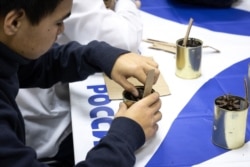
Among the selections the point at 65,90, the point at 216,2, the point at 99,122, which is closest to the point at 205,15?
the point at 216,2

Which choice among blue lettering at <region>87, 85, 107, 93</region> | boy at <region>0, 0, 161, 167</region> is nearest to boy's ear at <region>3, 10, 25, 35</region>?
boy at <region>0, 0, 161, 167</region>

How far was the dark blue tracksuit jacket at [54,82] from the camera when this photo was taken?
0.65 meters

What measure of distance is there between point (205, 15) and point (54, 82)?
0.65 m

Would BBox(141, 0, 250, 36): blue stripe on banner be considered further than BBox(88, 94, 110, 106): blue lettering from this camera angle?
Yes

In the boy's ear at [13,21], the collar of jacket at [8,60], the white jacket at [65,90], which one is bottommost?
the white jacket at [65,90]

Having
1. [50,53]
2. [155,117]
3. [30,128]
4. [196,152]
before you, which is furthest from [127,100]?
[30,128]

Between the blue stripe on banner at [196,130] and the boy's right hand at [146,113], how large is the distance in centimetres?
4

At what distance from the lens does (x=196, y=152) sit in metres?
0.79

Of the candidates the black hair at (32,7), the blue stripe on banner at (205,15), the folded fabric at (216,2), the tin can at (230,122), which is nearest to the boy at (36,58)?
the black hair at (32,7)

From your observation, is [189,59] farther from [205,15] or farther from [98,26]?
[205,15]

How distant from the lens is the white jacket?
107 cm

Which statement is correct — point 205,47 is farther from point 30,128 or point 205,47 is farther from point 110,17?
point 30,128

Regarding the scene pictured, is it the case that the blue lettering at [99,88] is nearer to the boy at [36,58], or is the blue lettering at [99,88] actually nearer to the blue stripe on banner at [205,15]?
the boy at [36,58]

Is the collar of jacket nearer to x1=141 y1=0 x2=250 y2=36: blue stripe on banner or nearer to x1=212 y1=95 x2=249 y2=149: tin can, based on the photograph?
x1=212 y1=95 x2=249 y2=149: tin can
